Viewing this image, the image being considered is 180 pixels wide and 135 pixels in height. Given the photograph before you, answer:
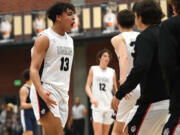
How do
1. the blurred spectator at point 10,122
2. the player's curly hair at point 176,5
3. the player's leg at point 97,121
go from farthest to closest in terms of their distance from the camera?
the blurred spectator at point 10,122 → the player's leg at point 97,121 → the player's curly hair at point 176,5

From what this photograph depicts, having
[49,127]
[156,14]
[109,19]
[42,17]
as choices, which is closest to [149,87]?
[156,14]

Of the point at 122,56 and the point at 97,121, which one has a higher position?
the point at 122,56

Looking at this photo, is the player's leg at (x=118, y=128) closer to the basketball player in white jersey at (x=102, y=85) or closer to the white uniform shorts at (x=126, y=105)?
the white uniform shorts at (x=126, y=105)

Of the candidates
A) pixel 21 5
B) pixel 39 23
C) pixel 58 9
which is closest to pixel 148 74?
pixel 58 9

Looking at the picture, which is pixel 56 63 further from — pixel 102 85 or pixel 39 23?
pixel 39 23

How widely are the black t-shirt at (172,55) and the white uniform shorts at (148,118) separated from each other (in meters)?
0.83

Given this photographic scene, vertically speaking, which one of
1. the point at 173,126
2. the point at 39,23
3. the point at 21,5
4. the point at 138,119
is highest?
the point at 21,5

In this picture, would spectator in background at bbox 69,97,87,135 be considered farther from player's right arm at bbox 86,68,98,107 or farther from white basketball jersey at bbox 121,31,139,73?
white basketball jersey at bbox 121,31,139,73

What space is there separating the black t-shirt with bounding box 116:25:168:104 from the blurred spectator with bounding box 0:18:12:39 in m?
21.7

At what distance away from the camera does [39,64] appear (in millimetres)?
5984

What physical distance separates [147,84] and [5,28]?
21.9 meters

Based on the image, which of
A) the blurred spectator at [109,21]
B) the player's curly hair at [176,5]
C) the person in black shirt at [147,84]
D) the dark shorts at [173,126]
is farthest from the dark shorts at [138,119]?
the blurred spectator at [109,21]

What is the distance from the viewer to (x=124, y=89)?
4.71 metres

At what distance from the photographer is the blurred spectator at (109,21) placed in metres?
23.4
